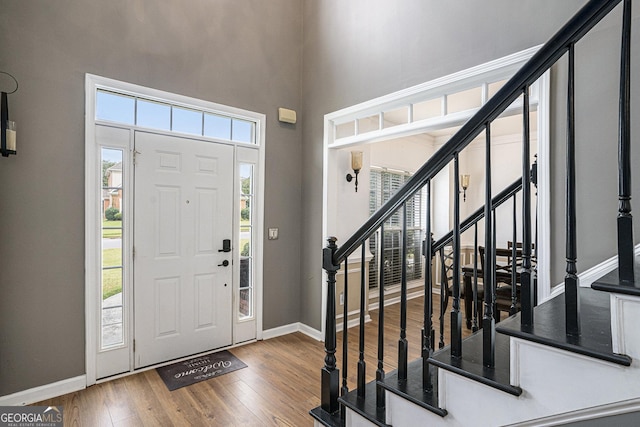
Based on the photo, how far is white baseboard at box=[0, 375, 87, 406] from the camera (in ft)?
7.96

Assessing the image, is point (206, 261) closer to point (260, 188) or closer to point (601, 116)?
point (260, 188)

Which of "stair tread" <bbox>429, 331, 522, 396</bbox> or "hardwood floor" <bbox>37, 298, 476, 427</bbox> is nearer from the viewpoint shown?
"stair tread" <bbox>429, 331, 522, 396</bbox>

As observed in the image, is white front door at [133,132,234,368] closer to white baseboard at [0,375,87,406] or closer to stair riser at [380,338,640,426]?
white baseboard at [0,375,87,406]

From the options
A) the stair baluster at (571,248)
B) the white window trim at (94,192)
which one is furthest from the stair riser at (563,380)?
the white window trim at (94,192)

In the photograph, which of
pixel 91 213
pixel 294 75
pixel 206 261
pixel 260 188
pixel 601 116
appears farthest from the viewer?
pixel 294 75

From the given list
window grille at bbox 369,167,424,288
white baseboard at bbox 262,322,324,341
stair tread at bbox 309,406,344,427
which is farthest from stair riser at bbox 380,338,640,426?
window grille at bbox 369,167,424,288

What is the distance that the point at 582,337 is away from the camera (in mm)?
1030

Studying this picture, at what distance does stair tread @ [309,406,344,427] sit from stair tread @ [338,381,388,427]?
154mm

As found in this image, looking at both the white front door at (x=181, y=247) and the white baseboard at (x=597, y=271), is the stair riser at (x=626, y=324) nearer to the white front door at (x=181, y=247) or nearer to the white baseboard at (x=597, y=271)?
the white baseboard at (x=597, y=271)

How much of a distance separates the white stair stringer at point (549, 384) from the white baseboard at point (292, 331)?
8.39 ft

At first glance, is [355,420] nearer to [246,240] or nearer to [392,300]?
[246,240]

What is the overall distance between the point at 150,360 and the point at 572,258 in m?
3.30

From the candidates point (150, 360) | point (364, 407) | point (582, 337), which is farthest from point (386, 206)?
point (150, 360)

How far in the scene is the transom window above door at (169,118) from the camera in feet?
9.45
